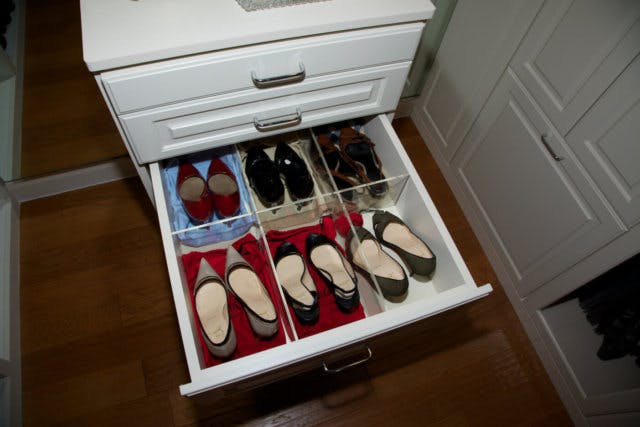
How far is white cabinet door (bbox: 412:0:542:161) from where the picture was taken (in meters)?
1.11

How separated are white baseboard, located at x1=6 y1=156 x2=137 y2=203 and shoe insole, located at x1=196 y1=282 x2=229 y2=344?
0.72 m

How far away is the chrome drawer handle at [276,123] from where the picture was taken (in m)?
0.93

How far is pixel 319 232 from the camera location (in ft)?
3.64

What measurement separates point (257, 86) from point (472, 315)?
3.32ft

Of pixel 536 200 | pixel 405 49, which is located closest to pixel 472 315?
pixel 536 200

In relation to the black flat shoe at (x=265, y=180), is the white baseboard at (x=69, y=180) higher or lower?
higher

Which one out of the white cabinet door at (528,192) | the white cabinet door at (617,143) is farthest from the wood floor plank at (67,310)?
the white cabinet door at (617,143)

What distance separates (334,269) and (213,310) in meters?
0.31

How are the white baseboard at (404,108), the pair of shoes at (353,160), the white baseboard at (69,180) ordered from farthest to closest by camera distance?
the white baseboard at (404,108) → the white baseboard at (69,180) → the pair of shoes at (353,160)

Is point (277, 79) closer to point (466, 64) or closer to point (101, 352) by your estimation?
point (466, 64)

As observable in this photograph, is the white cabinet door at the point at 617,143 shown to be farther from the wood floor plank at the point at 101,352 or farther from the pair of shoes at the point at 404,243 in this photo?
the wood floor plank at the point at 101,352

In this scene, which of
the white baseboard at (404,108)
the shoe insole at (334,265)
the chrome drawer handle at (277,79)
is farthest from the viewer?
the white baseboard at (404,108)

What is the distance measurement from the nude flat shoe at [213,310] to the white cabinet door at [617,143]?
0.92 meters

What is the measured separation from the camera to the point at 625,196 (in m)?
0.90
